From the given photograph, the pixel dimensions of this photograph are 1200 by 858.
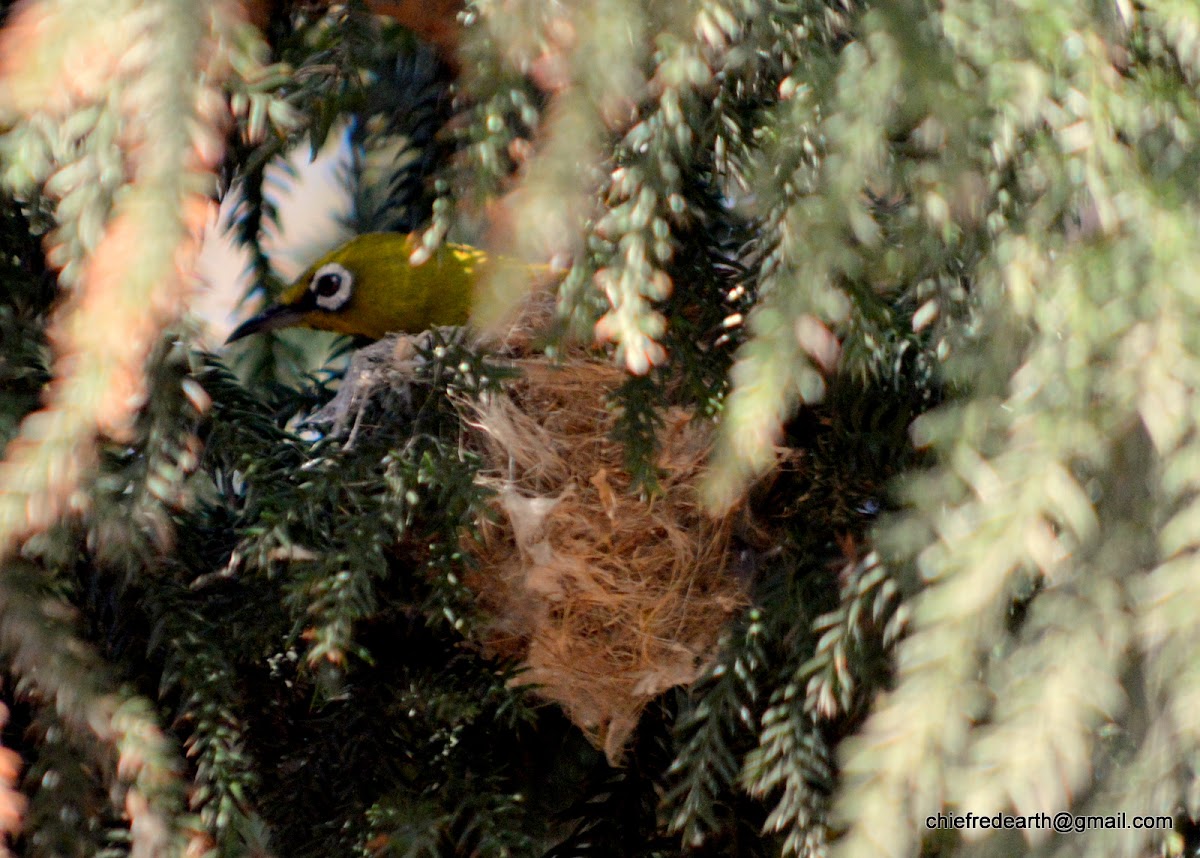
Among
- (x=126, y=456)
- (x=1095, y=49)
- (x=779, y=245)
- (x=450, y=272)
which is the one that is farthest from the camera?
(x=450, y=272)

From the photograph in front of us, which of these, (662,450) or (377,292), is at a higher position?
(662,450)

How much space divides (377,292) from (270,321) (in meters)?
0.25

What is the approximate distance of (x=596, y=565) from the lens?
209 cm

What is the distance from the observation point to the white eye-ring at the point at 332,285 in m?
2.76

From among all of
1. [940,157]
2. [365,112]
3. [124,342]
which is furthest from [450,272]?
[124,342]

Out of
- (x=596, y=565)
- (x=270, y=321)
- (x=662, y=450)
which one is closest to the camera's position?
(x=662, y=450)

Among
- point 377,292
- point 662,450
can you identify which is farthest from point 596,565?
point 377,292

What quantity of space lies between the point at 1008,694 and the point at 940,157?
0.37 metres

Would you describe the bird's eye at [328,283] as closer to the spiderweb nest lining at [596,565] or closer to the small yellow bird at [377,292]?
the small yellow bird at [377,292]

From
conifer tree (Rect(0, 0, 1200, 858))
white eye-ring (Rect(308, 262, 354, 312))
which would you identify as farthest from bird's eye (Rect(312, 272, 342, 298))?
conifer tree (Rect(0, 0, 1200, 858))

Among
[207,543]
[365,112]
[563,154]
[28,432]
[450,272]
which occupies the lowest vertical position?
[450,272]

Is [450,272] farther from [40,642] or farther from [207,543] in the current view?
[40,642]

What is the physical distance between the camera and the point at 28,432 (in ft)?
2.11

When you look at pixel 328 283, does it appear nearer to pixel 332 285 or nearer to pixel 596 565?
pixel 332 285
